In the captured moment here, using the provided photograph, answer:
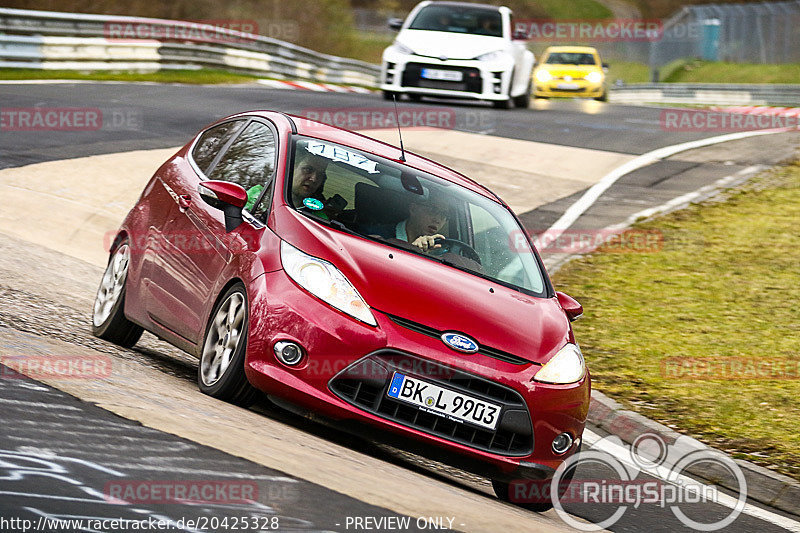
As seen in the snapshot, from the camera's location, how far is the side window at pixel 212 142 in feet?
24.0

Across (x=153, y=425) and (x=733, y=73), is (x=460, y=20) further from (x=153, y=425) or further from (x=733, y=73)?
(x=733, y=73)

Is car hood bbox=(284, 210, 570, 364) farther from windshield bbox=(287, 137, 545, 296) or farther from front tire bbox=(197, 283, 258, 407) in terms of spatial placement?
front tire bbox=(197, 283, 258, 407)

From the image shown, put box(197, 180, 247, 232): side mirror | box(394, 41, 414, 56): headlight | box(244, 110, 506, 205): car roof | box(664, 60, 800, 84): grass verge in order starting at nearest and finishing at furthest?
box(197, 180, 247, 232): side mirror
box(244, 110, 506, 205): car roof
box(394, 41, 414, 56): headlight
box(664, 60, 800, 84): grass verge

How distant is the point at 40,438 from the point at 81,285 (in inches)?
A: 198

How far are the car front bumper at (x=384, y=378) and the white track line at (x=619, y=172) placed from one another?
7352 mm

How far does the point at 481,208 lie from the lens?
23.5ft

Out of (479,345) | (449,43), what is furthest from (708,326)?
(449,43)

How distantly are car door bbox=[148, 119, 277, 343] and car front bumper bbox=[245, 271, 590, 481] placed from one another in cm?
66

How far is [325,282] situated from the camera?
18.6 ft

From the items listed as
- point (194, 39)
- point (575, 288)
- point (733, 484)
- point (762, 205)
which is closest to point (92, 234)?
point (575, 288)

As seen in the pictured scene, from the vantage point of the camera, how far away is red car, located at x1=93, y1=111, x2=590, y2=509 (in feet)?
18.0

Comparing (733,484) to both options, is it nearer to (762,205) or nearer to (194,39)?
(762,205)
